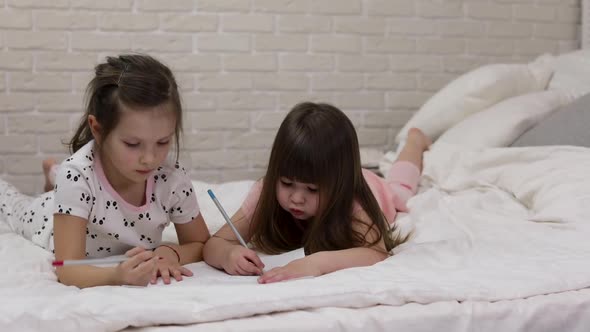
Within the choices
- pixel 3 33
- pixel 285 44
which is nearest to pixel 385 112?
pixel 285 44

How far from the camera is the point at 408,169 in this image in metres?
2.38

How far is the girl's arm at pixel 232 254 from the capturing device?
1.50 m

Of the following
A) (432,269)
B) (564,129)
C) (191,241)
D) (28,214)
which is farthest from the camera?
(564,129)

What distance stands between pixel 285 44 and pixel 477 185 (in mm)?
1165

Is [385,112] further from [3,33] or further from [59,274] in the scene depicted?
[59,274]

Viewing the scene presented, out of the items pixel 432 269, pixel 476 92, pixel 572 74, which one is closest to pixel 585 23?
pixel 572 74

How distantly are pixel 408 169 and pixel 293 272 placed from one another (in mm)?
1069

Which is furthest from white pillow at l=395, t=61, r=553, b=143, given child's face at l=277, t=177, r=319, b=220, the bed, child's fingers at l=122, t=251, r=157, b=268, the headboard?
child's fingers at l=122, t=251, r=157, b=268

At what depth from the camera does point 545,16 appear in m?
3.30

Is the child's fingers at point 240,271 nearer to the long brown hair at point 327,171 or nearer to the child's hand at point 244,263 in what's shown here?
the child's hand at point 244,263

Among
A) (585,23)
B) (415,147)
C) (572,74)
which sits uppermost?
(585,23)

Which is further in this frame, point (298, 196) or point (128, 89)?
point (298, 196)

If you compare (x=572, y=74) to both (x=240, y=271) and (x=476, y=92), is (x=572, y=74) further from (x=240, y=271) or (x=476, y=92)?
(x=240, y=271)

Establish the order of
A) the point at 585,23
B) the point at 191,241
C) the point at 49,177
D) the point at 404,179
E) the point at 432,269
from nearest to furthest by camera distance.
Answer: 1. the point at 432,269
2. the point at 191,241
3. the point at 404,179
4. the point at 49,177
5. the point at 585,23
